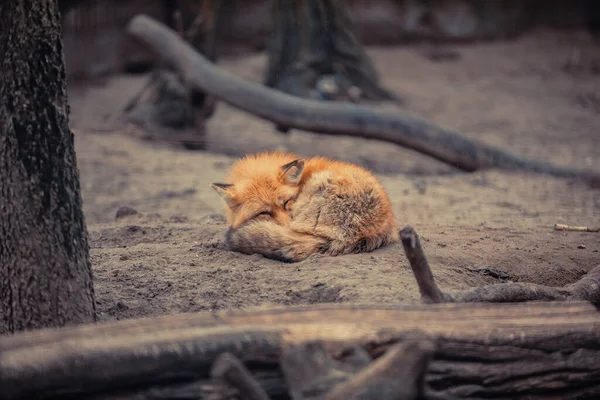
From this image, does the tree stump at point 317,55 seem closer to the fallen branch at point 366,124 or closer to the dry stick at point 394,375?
the fallen branch at point 366,124

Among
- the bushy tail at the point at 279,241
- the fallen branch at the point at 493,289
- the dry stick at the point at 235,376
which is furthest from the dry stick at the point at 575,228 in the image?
the dry stick at the point at 235,376

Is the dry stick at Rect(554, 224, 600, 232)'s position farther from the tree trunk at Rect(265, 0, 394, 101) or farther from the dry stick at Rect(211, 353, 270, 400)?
the tree trunk at Rect(265, 0, 394, 101)

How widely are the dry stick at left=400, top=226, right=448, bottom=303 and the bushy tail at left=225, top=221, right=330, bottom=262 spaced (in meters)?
1.04

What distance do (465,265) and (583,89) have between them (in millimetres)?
8970

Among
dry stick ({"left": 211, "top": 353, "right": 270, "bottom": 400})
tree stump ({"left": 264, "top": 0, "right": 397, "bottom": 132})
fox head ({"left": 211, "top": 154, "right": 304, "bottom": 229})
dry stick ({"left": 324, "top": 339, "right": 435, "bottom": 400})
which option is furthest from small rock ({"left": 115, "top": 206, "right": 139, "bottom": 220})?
tree stump ({"left": 264, "top": 0, "right": 397, "bottom": 132})

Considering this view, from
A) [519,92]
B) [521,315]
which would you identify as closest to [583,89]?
[519,92]

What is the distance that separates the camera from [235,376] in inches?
86.4

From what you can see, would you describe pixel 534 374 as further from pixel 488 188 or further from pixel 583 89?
pixel 583 89

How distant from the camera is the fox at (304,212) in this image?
384 cm

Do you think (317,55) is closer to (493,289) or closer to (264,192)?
(264,192)

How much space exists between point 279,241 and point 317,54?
24.6 ft

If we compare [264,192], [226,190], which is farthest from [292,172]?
[226,190]

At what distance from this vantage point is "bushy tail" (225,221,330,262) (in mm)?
3799

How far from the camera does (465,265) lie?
152 inches
